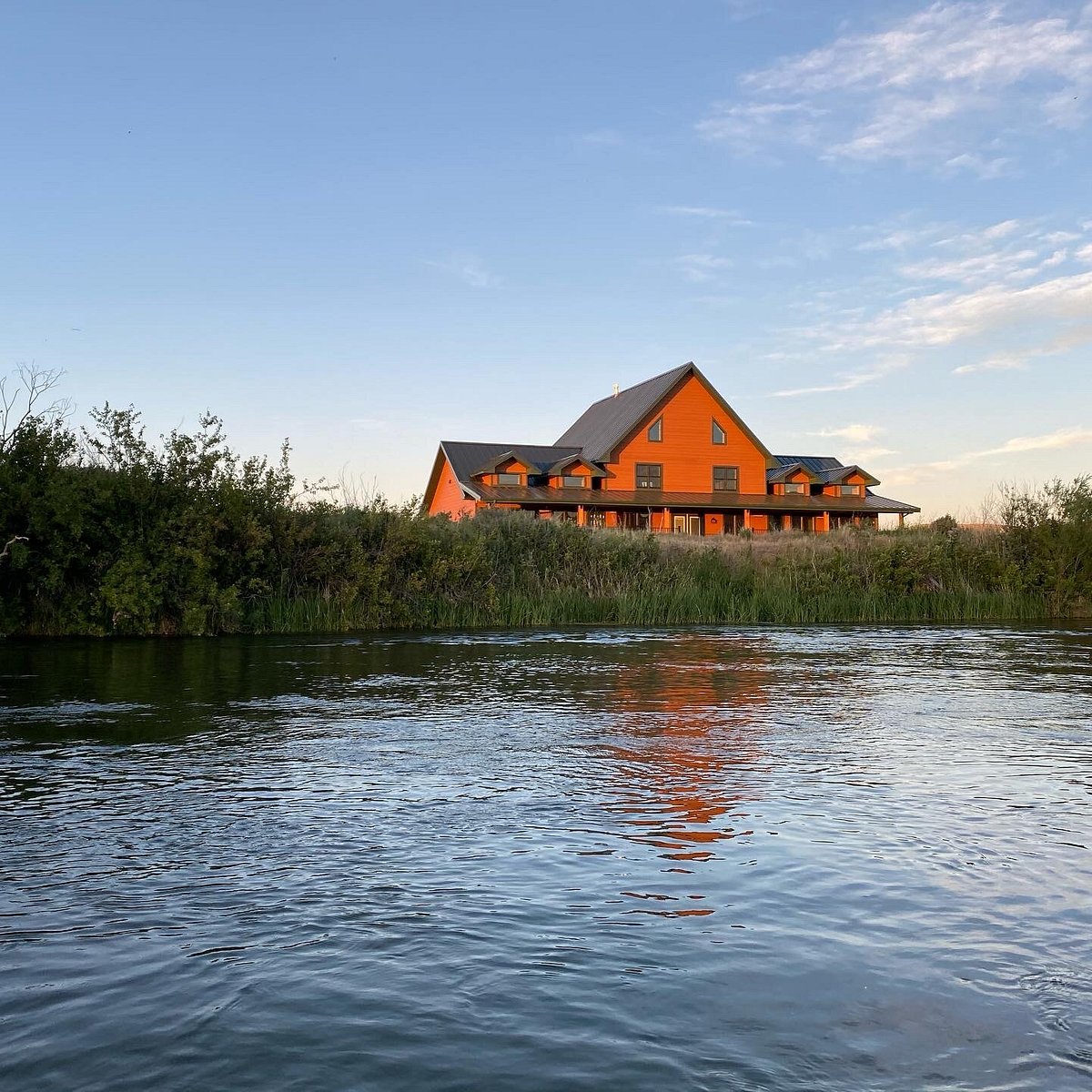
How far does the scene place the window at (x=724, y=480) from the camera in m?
55.3

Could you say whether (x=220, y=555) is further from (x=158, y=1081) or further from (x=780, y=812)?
(x=158, y=1081)

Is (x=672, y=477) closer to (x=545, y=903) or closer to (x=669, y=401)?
(x=669, y=401)

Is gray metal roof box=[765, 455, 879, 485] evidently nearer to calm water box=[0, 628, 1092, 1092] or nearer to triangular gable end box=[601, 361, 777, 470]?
triangular gable end box=[601, 361, 777, 470]

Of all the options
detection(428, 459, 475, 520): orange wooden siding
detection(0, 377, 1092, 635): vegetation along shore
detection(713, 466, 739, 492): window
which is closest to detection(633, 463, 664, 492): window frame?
detection(713, 466, 739, 492): window

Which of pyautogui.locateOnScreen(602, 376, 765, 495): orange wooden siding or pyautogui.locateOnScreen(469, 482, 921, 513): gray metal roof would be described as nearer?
pyautogui.locateOnScreen(469, 482, 921, 513): gray metal roof

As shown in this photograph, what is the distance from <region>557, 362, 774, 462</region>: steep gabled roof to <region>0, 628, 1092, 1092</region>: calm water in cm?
4428

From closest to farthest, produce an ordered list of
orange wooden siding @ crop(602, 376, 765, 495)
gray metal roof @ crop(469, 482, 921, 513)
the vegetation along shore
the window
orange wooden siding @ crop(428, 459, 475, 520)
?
the vegetation along shore → gray metal roof @ crop(469, 482, 921, 513) → orange wooden siding @ crop(602, 376, 765, 495) → orange wooden siding @ crop(428, 459, 475, 520) → the window

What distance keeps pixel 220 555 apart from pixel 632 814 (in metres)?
17.8

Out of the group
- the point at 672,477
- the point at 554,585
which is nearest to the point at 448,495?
the point at 672,477

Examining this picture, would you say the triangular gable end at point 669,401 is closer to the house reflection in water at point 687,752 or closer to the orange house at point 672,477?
the orange house at point 672,477

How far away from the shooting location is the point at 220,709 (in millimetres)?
10789

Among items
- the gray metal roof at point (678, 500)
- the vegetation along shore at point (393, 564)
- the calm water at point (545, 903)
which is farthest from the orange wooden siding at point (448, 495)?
the calm water at point (545, 903)

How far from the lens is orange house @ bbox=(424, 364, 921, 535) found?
5222cm

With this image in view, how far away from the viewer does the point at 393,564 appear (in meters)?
24.6
